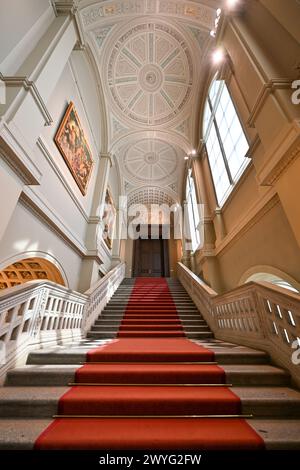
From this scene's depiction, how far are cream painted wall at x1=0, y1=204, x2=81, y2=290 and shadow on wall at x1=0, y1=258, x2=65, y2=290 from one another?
0.23 metres

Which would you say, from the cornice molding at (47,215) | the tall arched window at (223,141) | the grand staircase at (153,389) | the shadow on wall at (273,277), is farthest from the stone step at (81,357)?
the tall arched window at (223,141)

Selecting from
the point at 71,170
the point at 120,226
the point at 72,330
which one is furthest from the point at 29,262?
the point at 120,226

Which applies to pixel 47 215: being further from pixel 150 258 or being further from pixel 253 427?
pixel 150 258

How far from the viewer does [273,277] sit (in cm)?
382

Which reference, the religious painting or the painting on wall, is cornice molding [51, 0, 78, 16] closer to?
the painting on wall

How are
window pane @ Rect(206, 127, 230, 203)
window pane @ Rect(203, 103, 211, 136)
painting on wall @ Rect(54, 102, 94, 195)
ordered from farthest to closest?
window pane @ Rect(203, 103, 211, 136), window pane @ Rect(206, 127, 230, 203), painting on wall @ Rect(54, 102, 94, 195)

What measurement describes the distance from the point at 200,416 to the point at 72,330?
2757mm

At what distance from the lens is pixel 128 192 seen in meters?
12.8

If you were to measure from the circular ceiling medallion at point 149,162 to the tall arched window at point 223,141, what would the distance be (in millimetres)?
3830

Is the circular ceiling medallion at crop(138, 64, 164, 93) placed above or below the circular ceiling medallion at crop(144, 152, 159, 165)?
above

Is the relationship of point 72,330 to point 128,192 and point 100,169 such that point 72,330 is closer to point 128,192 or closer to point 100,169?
point 100,169

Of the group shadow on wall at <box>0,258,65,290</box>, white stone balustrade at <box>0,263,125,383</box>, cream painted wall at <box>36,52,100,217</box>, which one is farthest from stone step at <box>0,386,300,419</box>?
cream painted wall at <box>36,52,100,217</box>

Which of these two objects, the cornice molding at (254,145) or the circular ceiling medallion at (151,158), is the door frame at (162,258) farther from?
the cornice molding at (254,145)

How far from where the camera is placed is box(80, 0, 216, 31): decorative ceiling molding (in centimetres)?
608
